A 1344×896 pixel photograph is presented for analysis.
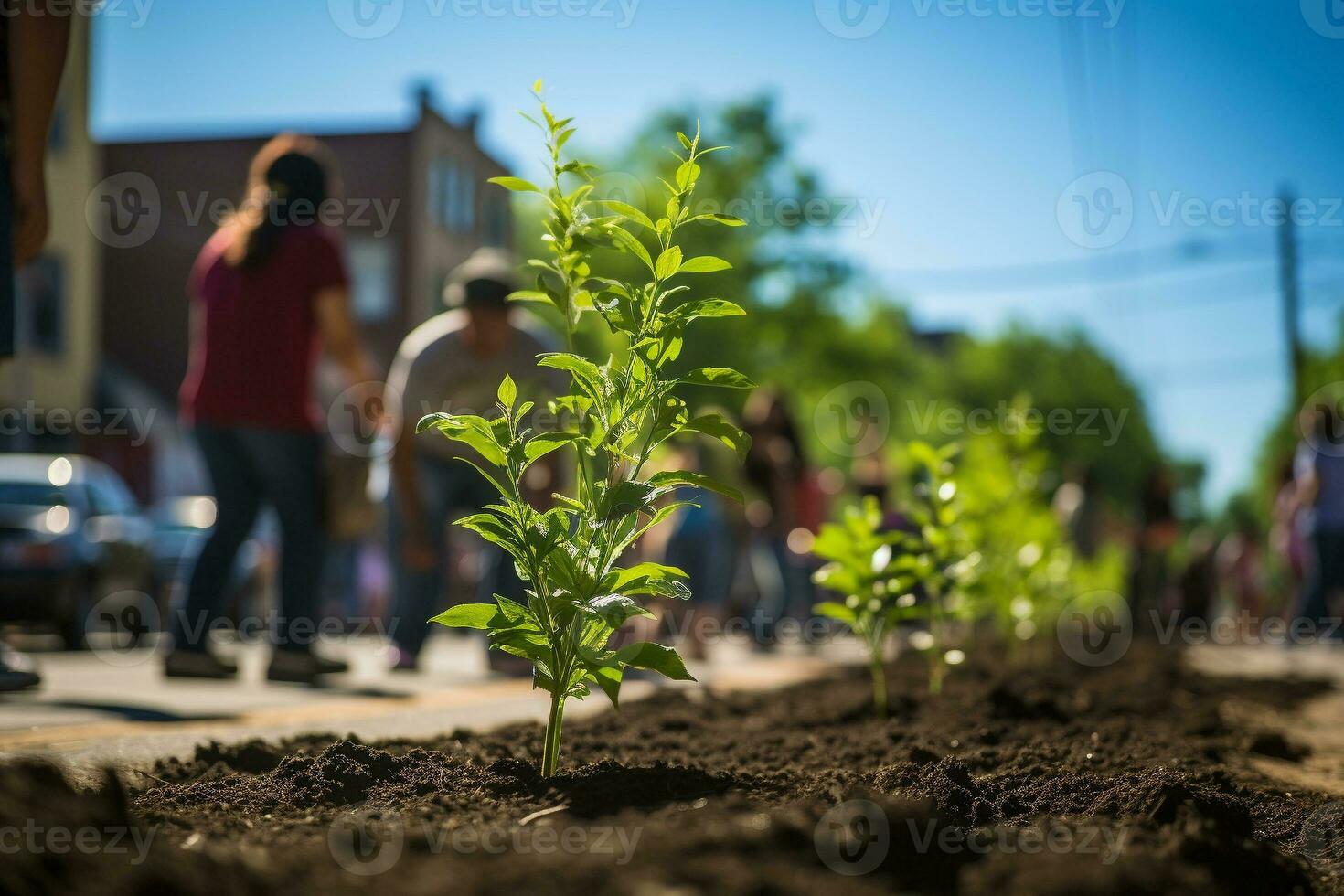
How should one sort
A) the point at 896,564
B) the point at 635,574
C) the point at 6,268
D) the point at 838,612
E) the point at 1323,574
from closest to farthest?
the point at 635,574 → the point at 6,268 → the point at 838,612 → the point at 896,564 → the point at 1323,574

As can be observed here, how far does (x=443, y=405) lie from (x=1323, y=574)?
705cm

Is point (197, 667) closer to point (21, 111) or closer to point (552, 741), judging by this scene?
point (21, 111)

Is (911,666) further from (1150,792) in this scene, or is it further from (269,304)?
(1150,792)

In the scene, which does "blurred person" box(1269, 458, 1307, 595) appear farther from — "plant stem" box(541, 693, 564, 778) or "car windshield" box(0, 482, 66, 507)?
"plant stem" box(541, 693, 564, 778)

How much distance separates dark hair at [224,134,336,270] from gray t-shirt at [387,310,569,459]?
932 mm

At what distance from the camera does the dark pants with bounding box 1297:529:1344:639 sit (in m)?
10.1

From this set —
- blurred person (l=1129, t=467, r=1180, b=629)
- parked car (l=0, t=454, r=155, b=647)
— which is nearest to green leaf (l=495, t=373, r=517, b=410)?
parked car (l=0, t=454, r=155, b=647)

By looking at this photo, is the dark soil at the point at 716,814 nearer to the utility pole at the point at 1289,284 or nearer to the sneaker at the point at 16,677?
the sneaker at the point at 16,677

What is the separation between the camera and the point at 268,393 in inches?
229

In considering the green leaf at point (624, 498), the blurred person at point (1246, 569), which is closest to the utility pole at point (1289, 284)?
the blurred person at point (1246, 569)

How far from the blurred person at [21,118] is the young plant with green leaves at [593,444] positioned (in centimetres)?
202

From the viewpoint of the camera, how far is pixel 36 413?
27.1 metres

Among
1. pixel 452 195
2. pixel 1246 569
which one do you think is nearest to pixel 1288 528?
pixel 1246 569

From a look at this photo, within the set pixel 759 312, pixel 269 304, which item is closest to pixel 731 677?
pixel 269 304
